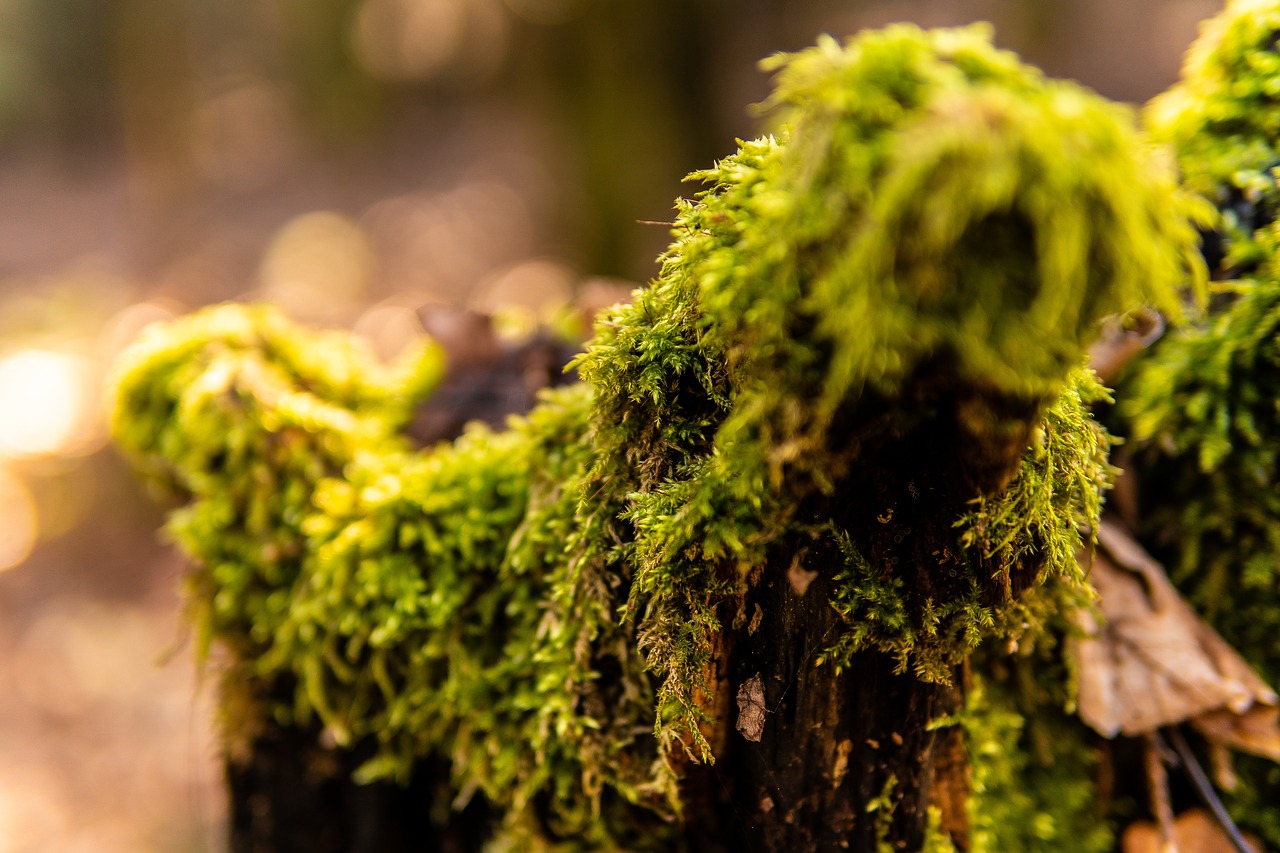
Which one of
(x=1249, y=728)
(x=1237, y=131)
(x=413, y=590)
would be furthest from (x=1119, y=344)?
(x=413, y=590)

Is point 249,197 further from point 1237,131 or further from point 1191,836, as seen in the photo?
point 1191,836

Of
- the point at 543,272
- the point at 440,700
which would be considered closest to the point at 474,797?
the point at 440,700

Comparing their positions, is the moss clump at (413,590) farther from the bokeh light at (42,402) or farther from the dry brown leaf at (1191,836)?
the bokeh light at (42,402)

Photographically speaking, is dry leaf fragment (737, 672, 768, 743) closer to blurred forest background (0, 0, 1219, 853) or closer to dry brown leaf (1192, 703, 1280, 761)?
dry brown leaf (1192, 703, 1280, 761)

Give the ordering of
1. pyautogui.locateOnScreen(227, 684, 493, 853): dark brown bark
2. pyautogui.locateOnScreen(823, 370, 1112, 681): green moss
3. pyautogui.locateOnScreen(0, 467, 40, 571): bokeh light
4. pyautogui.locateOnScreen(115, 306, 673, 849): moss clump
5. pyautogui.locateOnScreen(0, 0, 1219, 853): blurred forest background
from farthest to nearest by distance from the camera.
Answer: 1. pyautogui.locateOnScreen(0, 467, 40, 571): bokeh light
2. pyautogui.locateOnScreen(0, 0, 1219, 853): blurred forest background
3. pyautogui.locateOnScreen(227, 684, 493, 853): dark brown bark
4. pyautogui.locateOnScreen(115, 306, 673, 849): moss clump
5. pyautogui.locateOnScreen(823, 370, 1112, 681): green moss

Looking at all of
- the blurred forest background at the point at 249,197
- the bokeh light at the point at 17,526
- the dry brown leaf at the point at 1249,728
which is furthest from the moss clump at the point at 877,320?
the bokeh light at the point at 17,526

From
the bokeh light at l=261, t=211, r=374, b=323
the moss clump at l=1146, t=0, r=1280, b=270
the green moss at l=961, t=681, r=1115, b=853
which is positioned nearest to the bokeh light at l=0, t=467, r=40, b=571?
the bokeh light at l=261, t=211, r=374, b=323
